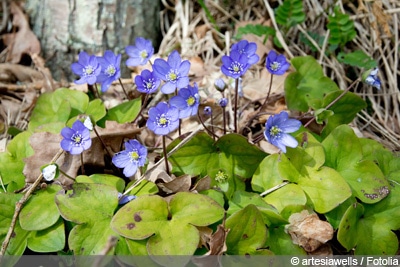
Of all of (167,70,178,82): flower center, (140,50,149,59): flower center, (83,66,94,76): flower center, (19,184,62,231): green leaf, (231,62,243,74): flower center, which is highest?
(231,62,243,74): flower center

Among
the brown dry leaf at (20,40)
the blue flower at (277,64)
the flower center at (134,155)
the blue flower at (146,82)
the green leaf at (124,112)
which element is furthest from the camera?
the brown dry leaf at (20,40)

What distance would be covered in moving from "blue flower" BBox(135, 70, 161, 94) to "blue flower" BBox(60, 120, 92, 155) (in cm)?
30

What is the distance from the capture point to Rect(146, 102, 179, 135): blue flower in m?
1.83

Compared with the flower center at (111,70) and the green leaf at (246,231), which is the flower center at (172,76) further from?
the green leaf at (246,231)

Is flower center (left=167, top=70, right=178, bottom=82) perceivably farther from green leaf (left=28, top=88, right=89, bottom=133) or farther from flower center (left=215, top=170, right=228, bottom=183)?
green leaf (left=28, top=88, right=89, bottom=133)

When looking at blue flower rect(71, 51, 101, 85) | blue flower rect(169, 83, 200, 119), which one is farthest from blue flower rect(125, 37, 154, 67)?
blue flower rect(169, 83, 200, 119)

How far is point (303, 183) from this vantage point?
6.28 feet

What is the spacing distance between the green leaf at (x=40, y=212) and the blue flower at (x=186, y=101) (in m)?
0.60

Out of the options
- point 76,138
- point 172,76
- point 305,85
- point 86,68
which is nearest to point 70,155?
point 76,138

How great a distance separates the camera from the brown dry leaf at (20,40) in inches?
117

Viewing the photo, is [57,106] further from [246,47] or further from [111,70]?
[246,47]

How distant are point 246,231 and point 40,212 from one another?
2.68 feet

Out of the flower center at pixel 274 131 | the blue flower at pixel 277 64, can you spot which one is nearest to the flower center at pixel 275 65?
the blue flower at pixel 277 64

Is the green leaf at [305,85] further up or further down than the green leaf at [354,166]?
further up
